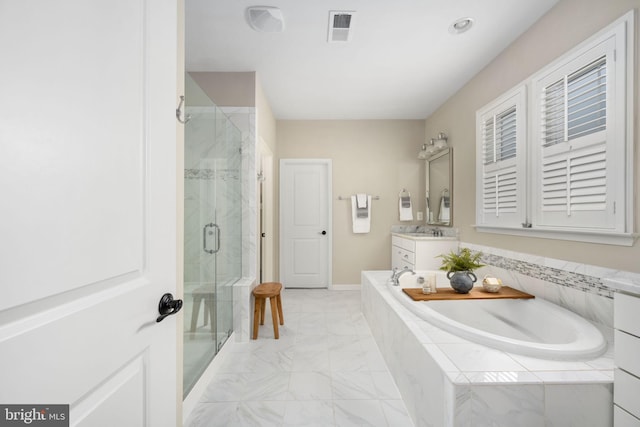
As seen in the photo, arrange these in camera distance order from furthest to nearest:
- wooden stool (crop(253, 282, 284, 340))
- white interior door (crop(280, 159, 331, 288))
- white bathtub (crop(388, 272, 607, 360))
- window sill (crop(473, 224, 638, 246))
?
white interior door (crop(280, 159, 331, 288))
wooden stool (crop(253, 282, 284, 340))
window sill (crop(473, 224, 638, 246))
white bathtub (crop(388, 272, 607, 360))

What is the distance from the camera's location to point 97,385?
57cm

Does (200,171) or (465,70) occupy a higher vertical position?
(465,70)

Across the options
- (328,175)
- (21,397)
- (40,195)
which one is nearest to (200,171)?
(40,195)

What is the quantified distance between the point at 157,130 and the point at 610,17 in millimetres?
2277

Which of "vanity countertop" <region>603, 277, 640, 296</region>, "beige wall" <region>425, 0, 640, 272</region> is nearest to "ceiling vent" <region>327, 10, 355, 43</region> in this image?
"beige wall" <region>425, 0, 640, 272</region>

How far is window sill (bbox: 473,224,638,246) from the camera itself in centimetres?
140

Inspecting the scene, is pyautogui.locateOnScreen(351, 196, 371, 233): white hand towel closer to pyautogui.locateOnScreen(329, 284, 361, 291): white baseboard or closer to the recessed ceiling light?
pyautogui.locateOnScreen(329, 284, 361, 291): white baseboard

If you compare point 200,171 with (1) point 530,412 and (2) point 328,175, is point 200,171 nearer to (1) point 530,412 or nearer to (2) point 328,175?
(1) point 530,412

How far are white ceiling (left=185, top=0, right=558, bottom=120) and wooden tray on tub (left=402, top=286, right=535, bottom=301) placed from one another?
6.43 feet

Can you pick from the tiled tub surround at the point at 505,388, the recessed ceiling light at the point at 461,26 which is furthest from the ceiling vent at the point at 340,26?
the tiled tub surround at the point at 505,388

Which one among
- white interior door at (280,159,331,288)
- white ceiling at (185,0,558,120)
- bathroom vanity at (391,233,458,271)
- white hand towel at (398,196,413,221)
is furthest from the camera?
white interior door at (280,159,331,288)

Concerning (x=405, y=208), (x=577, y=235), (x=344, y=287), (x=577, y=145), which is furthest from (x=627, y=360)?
(x=344, y=287)

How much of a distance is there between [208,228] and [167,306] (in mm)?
1221

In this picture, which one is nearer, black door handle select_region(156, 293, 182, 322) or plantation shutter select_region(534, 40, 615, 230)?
black door handle select_region(156, 293, 182, 322)
